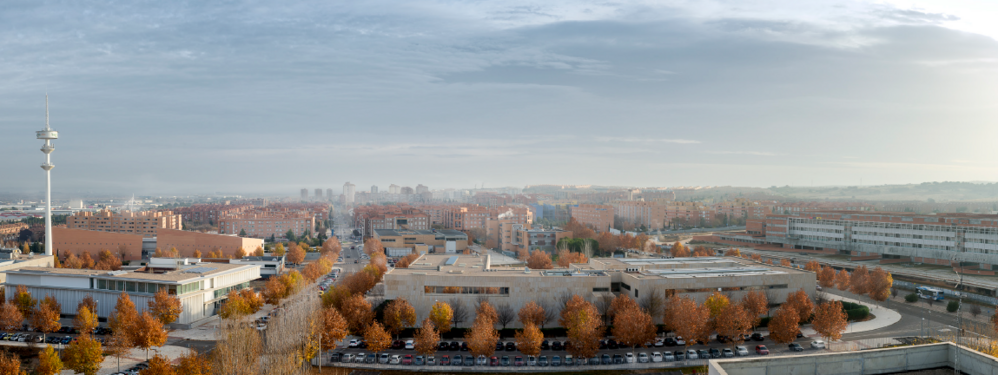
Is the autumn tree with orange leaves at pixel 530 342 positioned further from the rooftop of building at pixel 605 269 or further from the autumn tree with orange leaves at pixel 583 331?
the rooftop of building at pixel 605 269

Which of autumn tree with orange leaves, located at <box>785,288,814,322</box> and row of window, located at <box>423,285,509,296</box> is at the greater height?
row of window, located at <box>423,285,509,296</box>

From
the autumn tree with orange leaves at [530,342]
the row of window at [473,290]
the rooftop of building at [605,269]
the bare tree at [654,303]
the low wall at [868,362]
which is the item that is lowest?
the autumn tree with orange leaves at [530,342]

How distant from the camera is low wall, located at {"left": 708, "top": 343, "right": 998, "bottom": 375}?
4.03 m

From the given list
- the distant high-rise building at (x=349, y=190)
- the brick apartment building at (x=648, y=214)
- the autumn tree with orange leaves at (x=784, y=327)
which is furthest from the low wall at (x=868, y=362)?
the distant high-rise building at (x=349, y=190)

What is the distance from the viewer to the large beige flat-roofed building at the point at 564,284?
44.3 ft

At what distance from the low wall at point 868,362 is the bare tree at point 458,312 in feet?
31.4

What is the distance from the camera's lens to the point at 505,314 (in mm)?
13039

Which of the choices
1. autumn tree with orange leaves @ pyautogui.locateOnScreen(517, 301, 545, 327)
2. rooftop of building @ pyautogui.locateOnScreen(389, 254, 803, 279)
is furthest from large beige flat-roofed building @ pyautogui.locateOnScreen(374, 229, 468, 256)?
autumn tree with orange leaves @ pyautogui.locateOnScreen(517, 301, 545, 327)

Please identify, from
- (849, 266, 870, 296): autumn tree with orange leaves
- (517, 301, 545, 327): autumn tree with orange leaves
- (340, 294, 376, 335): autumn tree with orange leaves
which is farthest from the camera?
(849, 266, 870, 296): autumn tree with orange leaves

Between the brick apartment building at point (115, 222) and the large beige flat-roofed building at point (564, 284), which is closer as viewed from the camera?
the large beige flat-roofed building at point (564, 284)

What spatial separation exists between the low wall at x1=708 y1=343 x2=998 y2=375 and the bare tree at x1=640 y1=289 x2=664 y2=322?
8.63m

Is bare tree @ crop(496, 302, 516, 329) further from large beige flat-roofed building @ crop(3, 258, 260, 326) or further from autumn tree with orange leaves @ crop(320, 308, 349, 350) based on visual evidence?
large beige flat-roofed building @ crop(3, 258, 260, 326)

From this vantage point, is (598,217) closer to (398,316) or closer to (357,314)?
(398,316)

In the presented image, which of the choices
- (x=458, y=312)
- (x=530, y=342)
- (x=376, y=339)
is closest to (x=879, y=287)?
(x=530, y=342)
